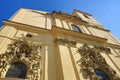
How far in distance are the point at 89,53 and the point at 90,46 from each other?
122 cm

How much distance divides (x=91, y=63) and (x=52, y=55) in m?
2.25

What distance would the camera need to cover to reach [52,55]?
27.8 ft

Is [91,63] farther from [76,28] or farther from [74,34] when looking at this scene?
[76,28]

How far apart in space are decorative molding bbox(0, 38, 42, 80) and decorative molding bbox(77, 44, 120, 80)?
2.26 meters

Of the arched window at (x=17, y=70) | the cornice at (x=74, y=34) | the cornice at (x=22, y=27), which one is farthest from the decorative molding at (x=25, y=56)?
the cornice at (x=74, y=34)

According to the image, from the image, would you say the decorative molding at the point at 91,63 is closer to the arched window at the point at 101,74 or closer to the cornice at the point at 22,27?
the arched window at the point at 101,74

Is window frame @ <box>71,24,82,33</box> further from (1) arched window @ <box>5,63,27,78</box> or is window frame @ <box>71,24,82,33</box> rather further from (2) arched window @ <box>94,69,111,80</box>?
(1) arched window @ <box>5,63,27,78</box>

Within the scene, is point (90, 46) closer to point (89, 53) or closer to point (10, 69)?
point (89, 53)

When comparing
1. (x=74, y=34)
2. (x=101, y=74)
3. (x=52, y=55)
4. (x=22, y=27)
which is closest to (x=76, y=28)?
(x=74, y=34)

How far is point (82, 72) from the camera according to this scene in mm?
7469

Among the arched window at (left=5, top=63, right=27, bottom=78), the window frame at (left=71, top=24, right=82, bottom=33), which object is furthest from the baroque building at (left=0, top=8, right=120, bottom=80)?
the window frame at (left=71, top=24, right=82, bottom=33)

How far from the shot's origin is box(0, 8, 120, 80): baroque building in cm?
698

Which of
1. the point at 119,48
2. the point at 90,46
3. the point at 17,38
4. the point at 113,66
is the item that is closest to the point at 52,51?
the point at 17,38

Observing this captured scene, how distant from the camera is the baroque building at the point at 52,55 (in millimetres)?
6977
